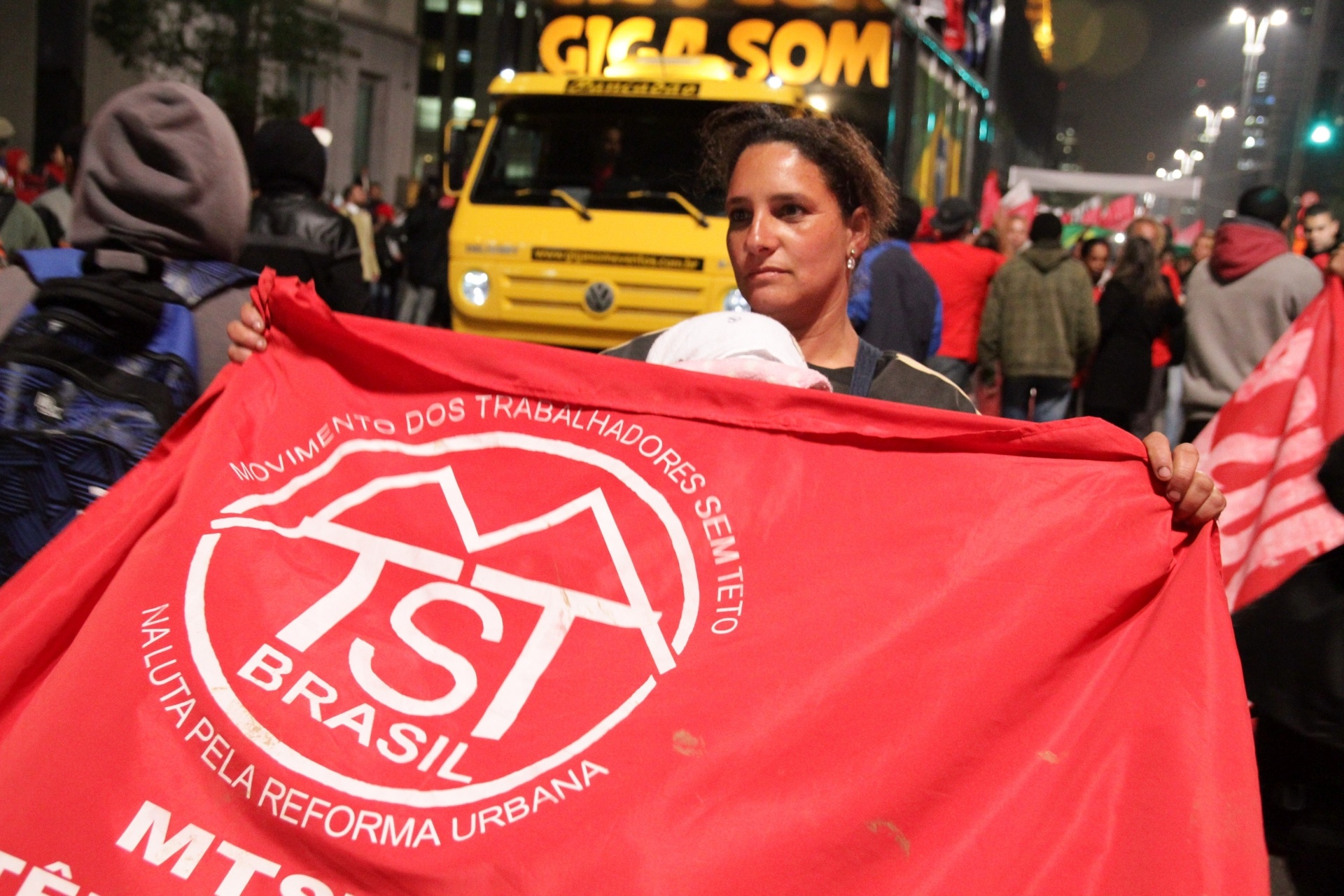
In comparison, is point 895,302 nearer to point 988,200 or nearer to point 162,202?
point 162,202

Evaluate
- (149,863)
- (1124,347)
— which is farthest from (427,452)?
(1124,347)

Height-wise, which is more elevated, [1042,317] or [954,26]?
[954,26]

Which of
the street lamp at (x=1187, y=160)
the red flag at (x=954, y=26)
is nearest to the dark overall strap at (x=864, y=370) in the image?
the red flag at (x=954, y=26)

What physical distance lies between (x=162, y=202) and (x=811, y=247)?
1502 mm

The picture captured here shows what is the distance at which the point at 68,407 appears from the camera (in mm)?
2557

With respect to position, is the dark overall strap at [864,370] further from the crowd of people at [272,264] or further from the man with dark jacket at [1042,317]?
the man with dark jacket at [1042,317]

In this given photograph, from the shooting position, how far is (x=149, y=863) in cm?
197

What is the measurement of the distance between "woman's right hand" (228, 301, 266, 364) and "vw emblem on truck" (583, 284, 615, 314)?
524cm

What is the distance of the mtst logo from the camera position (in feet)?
6.73

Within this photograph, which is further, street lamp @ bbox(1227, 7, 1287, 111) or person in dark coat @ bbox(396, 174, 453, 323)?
street lamp @ bbox(1227, 7, 1287, 111)

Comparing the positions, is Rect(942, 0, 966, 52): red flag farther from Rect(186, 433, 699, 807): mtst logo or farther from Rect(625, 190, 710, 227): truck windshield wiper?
Rect(186, 433, 699, 807): mtst logo

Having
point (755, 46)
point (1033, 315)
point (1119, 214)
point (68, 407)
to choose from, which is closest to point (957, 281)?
point (1033, 315)

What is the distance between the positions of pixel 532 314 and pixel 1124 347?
12.9 ft

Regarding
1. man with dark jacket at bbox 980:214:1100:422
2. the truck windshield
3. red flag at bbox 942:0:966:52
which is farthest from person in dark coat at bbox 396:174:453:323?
man with dark jacket at bbox 980:214:1100:422
